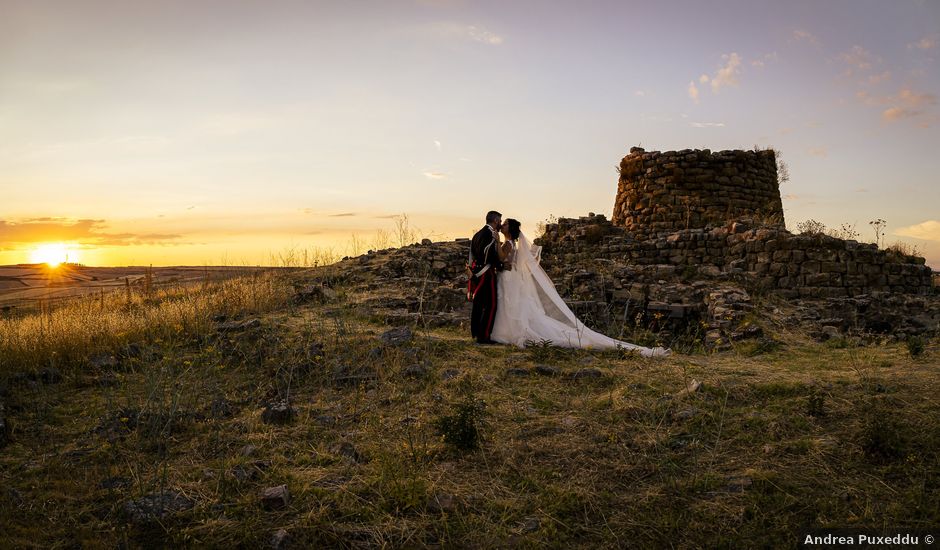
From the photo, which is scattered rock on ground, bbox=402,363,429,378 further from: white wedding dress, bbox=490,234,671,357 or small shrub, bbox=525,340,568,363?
white wedding dress, bbox=490,234,671,357

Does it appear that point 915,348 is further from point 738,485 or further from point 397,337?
point 397,337

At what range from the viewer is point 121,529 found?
350cm

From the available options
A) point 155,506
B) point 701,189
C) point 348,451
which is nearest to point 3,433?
point 155,506

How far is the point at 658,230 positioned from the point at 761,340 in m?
7.29

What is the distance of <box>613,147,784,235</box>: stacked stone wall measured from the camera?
14.7 metres

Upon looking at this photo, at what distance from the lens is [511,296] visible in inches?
321

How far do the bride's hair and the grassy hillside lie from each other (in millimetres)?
1671

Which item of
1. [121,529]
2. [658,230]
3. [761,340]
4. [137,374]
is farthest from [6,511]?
[658,230]

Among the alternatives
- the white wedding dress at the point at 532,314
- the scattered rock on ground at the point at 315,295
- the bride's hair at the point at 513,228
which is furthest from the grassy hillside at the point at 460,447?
the scattered rock on ground at the point at 315,295

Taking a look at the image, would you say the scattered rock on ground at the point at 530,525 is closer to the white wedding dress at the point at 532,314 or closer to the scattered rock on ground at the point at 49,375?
the white wedding dress at the point at 532,314

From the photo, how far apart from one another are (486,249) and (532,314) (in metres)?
1.05

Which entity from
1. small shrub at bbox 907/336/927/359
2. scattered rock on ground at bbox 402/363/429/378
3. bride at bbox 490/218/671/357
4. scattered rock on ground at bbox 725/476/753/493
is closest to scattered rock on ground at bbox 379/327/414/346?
scattered rock on ground at bbox 402/363/429/378

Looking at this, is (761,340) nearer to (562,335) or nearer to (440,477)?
(562,335)

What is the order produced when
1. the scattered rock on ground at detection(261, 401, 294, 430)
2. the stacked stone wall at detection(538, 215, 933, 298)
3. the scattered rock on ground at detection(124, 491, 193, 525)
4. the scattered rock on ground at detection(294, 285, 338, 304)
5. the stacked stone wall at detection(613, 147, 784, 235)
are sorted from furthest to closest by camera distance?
1. the stacked stone wall at detection(613, 147, 784, 235)
2. the stacked stone wall at detection(538, 215, 933, 298)
3. the scattered rock on ground at detection(294, 285, 338, 304)
4. the scattered rock on ground at detection(261, 401, 294, 430)
5. the scattered rock on ground at detection(124, 491, 193, 525)
